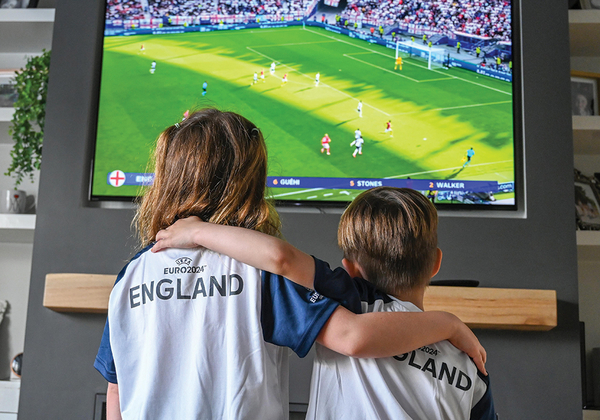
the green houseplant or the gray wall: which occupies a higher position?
the green houseplant

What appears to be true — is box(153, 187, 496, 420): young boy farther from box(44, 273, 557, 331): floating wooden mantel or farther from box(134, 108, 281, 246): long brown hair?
box(44, 273, 557, 331): floating wooden mantel

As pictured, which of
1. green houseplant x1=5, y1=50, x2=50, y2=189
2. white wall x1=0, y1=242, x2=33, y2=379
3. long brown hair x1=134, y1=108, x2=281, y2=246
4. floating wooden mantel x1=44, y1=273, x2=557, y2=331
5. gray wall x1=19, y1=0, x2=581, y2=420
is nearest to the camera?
long brown hair x1=134, y1=108, x2=281, y2=246

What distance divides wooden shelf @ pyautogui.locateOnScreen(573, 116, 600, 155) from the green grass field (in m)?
0.39

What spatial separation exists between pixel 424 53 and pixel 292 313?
64.1 inches

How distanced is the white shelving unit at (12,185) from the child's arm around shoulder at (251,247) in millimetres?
1829

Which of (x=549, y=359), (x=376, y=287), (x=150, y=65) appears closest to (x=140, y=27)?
(x=150, y=65)

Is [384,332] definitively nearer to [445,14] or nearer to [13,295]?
[445,14]

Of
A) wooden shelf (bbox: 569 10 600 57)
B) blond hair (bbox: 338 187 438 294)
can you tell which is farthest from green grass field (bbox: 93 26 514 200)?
blond hair (bbox: 338 187 438 294)

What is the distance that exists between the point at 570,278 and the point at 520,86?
29.7 inches

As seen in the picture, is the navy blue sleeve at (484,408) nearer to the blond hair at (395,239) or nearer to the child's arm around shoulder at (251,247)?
the blond hair at (395,239)

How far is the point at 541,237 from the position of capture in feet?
6.65

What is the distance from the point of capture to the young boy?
88 centimetres

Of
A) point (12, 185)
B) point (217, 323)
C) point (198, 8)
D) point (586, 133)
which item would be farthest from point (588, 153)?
point (12, 185)

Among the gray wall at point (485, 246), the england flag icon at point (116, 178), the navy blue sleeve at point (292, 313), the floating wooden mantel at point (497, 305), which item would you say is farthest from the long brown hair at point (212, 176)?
the england flag icon at point (116, 178)
